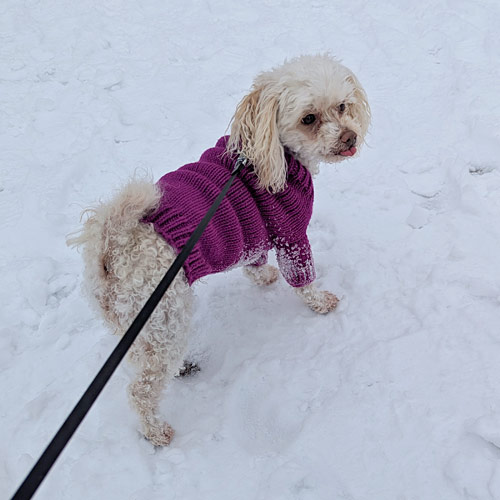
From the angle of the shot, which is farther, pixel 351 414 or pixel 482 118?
pixel 482 118

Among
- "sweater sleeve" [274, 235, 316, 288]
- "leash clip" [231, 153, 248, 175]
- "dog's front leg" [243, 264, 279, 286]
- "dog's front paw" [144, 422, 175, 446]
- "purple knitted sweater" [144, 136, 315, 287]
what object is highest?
"leash clip" [231, 153, 248, 175]

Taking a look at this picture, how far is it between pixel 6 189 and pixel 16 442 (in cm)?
243

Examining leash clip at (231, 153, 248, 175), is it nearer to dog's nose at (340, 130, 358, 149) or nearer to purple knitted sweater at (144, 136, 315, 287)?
purple knitted sweater at (144, 136, 315, 287)

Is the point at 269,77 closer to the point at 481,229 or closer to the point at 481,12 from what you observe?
the point at 481,229

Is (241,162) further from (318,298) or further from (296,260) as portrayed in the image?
(318,298)

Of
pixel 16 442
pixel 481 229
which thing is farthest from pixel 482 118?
pixel 16 442

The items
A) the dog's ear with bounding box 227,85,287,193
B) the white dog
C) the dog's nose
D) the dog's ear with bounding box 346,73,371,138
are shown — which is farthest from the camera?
the dog's ear with bounding box 346,73,371,138

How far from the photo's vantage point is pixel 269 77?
239 cm

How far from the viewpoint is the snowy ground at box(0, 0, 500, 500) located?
2230 mm

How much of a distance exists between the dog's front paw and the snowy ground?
1.8 inches

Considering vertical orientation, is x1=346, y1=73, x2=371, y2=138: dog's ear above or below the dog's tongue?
above

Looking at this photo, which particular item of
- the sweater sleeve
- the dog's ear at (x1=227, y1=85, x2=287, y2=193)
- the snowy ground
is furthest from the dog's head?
the snowy ground

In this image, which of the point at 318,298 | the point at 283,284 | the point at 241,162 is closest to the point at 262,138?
the point at 241,162

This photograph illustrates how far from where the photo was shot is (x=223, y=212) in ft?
7.14
